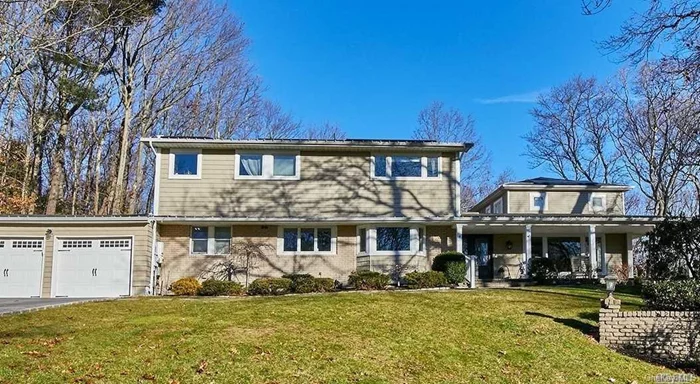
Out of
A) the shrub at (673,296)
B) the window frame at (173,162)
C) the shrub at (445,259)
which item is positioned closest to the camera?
the shrub at (673,296)

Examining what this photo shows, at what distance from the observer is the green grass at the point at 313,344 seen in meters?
8.32

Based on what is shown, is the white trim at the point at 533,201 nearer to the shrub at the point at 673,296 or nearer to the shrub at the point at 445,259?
the shrub at the point at 445,259

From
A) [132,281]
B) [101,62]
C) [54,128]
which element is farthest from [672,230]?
[54,128]

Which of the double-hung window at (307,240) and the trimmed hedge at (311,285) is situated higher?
the double-hung window at (307,240)

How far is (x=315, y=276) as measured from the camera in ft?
65.8

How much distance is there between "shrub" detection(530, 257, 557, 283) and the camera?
2073 cm

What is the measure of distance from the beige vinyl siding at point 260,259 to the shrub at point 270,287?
7.62ft

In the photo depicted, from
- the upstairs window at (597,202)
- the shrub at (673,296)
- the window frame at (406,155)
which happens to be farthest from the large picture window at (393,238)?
the upstairs window at (597,202)

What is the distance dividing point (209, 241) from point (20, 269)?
245 inches

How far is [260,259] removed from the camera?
20.2 m

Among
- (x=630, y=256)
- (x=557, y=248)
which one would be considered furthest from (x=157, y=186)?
(x=630, y=256)

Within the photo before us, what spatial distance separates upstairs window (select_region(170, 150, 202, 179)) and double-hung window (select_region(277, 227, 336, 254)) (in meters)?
3.91

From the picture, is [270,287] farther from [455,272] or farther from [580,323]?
[580,323]

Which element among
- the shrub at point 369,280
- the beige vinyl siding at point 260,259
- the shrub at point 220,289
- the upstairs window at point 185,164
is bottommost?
the shrub at point 220,289
